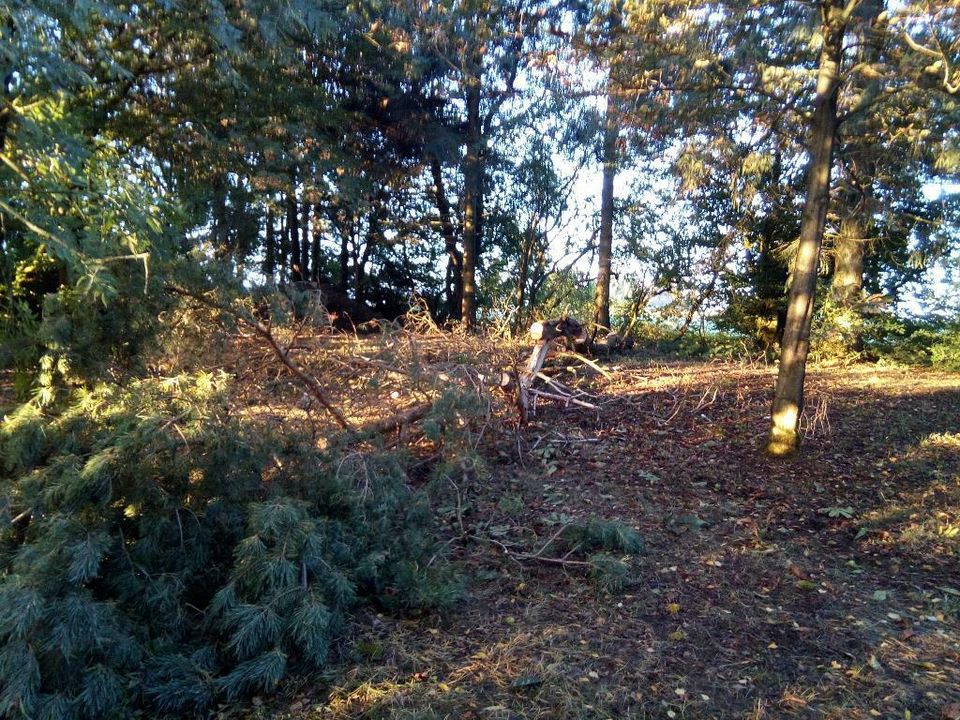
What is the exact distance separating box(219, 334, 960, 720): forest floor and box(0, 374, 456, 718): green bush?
1.02ft

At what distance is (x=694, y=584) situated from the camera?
4.40m

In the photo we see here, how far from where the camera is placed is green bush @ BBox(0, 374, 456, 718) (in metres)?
2.90

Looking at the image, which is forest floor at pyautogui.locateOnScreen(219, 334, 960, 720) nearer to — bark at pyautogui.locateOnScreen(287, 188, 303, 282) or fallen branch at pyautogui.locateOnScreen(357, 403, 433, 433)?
fallen branch at pyautogui.locateOnScreen(357, 403, 433, 433)

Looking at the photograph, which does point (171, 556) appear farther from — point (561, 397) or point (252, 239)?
point (252, 239)

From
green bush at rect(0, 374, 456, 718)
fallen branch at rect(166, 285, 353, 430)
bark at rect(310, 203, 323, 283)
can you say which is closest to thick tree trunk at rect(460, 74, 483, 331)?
bark at rect(310, 203, 323, 283)

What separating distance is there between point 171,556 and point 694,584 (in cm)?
304

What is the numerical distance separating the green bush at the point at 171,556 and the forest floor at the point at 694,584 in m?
0.31

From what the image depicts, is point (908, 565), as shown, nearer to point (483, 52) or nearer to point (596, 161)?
point (483, 52)

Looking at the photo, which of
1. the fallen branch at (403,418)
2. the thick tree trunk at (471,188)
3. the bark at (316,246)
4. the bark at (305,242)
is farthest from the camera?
the bark at (305,242)

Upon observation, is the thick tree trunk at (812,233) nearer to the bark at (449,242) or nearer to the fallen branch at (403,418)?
the fallen branch at (403,418)

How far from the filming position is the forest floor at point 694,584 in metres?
3.28

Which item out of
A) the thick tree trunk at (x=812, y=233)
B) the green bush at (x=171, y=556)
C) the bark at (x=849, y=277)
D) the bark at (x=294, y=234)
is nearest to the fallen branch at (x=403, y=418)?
the green bush at (x=171, y=556)

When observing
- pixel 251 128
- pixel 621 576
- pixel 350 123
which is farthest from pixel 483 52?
pixel 621 576

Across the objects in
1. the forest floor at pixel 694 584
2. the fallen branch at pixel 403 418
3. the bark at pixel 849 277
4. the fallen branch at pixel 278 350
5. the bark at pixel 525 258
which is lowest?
the forest floor at pixel 694 584
